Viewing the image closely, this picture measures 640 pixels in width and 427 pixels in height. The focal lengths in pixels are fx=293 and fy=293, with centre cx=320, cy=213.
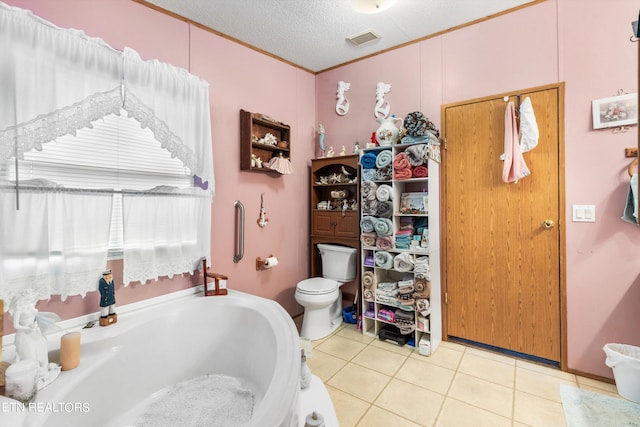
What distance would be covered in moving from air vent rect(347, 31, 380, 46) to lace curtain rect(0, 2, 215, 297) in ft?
4.74

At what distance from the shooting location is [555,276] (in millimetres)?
2146

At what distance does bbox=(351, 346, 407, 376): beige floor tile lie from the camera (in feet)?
7.16

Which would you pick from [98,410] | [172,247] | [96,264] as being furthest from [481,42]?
[98,410]

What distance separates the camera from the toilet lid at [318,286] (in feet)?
8.48

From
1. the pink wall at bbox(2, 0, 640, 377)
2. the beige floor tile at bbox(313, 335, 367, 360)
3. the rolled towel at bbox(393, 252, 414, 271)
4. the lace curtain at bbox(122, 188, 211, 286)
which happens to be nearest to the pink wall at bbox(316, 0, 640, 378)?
the pink wall at bbox(2, 0, 640, 377)

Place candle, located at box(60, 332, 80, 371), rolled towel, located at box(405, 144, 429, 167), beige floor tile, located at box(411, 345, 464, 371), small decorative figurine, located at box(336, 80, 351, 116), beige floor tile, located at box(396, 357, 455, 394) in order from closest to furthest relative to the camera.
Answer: candle, located at box(60, 332, 80, 371), beige floor tile, located at box(396, 357, 455, 394), beige floor tile, located at box(411, 345, 464, 371), rolled towel, located at box(405, 144, 429, 167), small decorative figurine, located at box(336, 80, 351, 116)

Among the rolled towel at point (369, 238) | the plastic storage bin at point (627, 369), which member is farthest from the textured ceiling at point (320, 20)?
the plastic storage bin at point (627, 369)

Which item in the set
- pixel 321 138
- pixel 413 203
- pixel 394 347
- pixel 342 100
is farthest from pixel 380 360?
pixel 342 100

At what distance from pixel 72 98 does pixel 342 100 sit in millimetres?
2323

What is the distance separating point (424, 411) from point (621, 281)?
1.57m

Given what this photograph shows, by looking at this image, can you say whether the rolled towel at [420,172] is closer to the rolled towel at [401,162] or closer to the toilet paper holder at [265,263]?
the rolled towel at [401,162]

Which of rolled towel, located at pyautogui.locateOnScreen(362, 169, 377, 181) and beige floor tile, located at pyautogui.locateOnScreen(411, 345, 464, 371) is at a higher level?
rolled towel, located at pyautogui.locateOnScreen(362, 169, 377, 181)

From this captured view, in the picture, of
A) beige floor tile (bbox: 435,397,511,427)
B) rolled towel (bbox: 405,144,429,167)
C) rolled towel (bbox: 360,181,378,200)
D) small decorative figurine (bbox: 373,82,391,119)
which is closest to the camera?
beige floor tile (bbox: 435,397,511,427)

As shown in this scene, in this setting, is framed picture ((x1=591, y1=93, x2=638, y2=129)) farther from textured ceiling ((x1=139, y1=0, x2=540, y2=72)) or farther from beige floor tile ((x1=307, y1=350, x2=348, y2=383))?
beige floor tile ((x1=307, y1=350, x2=348, y2=383))
